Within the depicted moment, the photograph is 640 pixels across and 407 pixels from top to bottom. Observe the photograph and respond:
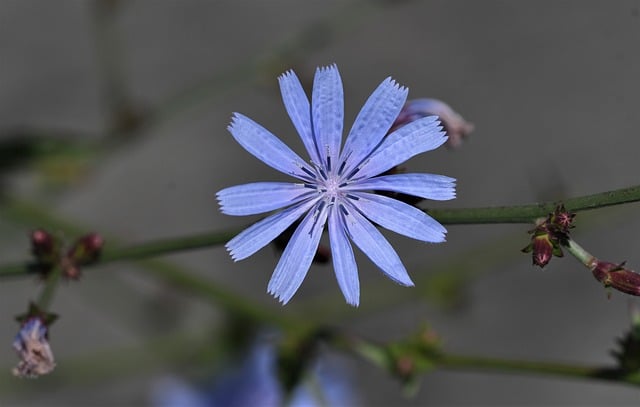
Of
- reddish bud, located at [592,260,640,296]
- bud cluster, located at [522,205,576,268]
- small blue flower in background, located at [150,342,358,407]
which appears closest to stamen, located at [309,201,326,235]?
bud cluster, located at [522,205,576,268]

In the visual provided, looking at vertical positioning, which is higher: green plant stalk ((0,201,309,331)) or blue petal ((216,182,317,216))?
green plant stalk ((0,201,309,331))

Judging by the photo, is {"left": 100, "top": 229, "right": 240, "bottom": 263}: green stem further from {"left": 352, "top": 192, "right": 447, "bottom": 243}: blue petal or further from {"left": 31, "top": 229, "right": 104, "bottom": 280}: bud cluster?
{"left": 352, "top": 192, "right": 447, "bottom": 243}: blue petal

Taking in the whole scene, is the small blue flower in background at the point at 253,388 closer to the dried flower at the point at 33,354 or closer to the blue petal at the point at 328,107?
the dried flower at the point at 33,354

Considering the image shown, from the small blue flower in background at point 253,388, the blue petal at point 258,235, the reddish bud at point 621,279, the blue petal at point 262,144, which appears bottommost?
the blue petal at point 258,235

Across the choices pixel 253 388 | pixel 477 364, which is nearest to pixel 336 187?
pixel 477 364

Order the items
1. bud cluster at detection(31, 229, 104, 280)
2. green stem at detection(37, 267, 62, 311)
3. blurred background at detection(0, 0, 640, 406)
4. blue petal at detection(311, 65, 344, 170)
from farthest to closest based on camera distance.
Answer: blurred background at detection(0, 0, 640, 406), bud cluster at detection(31, 229, 104, 280), green stem at detection(37, 267, 62, 311), blue petal at detection(311, 65, 344, 170)

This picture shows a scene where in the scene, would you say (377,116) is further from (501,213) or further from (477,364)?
(477,364)

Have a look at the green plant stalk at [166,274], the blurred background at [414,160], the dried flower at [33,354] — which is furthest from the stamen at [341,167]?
the blurred background at [414,160]
